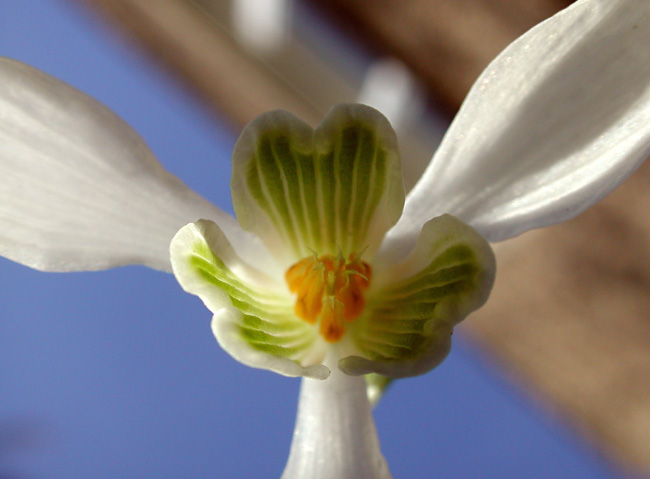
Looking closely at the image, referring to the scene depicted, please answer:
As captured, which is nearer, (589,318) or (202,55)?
(589,318)

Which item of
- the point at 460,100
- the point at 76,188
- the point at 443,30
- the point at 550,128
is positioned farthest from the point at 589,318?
the point at 76,188

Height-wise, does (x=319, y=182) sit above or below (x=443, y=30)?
below

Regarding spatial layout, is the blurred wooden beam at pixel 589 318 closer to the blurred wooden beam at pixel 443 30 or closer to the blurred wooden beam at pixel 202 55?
the blurred wooden beam at pixel 443 30

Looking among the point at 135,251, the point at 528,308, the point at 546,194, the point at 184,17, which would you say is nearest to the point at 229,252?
the point at 135,251

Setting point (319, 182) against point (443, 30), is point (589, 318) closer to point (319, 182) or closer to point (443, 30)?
point (443, 30)

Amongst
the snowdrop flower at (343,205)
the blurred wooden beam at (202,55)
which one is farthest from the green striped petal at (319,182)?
the blurred wooden beam at (202,55)

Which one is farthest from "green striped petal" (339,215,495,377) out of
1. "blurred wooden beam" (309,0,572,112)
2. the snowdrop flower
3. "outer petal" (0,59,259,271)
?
"blurred wooden beam" (309,0,572,112)

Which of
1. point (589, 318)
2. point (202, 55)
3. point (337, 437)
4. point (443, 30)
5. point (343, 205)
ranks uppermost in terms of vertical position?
point (202, 55)
